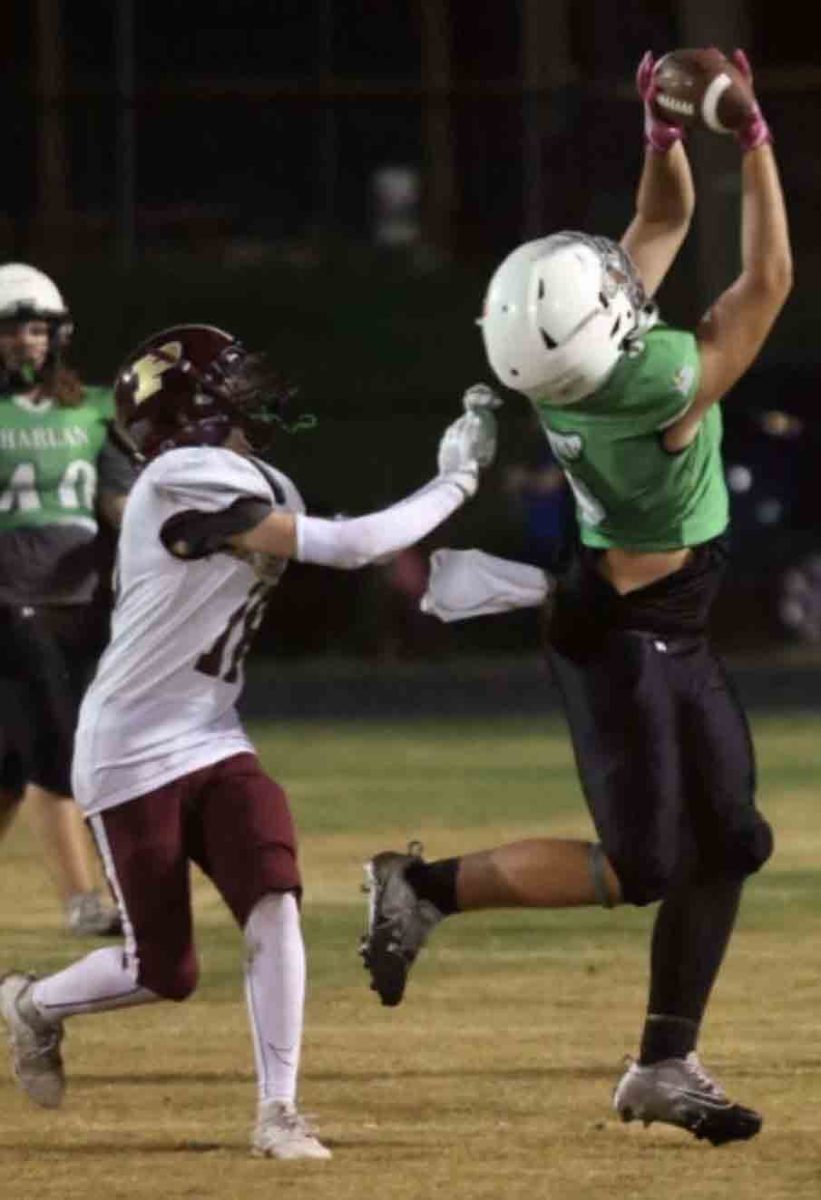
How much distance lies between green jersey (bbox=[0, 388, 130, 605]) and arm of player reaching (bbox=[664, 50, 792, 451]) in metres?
4.15

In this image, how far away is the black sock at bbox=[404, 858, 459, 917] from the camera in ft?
25.2

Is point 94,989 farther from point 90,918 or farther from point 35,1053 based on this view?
point 90,918

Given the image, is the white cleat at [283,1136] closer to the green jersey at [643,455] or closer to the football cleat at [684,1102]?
the football cleat at [684,1102]

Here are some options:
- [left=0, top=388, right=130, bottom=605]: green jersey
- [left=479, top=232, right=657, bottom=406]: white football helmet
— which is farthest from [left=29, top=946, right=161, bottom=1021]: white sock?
[left=0, top=388, right=130, bottom=605]: green jersey

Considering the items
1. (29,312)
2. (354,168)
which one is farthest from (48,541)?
(354,168)

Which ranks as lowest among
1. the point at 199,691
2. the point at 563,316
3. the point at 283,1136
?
the point at 283,1136

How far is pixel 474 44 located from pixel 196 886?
1708cm

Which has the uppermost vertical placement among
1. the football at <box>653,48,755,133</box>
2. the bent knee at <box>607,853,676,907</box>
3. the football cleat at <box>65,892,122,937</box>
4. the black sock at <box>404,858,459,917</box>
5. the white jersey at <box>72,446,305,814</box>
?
the football at <box>653,48,755,133</box>

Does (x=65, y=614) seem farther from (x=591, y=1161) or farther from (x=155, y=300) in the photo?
(x=155, y=300)

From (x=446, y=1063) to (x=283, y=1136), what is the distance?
127 centimetres

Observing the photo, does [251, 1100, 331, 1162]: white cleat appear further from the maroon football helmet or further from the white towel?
the maroon football helmet

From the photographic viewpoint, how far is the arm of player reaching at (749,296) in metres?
7.17

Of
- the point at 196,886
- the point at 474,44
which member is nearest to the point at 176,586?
the point at 196,886

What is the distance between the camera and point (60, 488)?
36.8 feet
